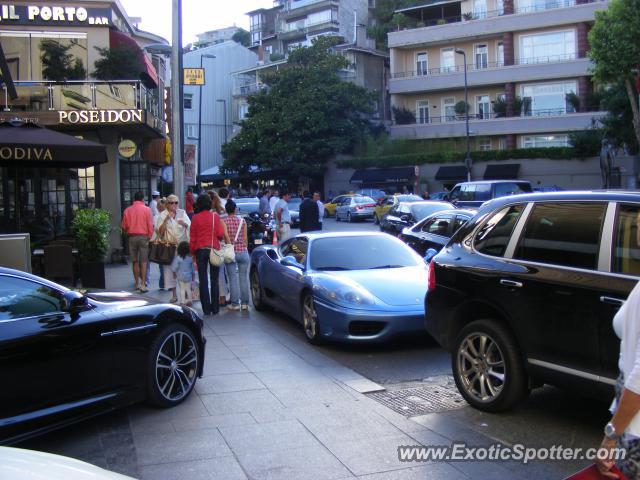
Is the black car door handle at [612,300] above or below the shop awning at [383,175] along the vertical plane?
below

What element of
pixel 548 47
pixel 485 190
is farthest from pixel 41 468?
pixel 548 47

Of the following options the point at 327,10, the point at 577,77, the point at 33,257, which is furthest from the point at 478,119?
the point at 33,257

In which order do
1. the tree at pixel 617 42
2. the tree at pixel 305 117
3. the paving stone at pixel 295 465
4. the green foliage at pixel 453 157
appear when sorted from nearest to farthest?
1. the paving stone at pixel 295 465
2. the tree at pixel 617 42
3. the green foliage at pixel 453 157
4. the tree at pixel 305 117

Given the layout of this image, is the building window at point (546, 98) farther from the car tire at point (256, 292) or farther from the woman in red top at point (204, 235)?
the woman in red top at point (204, 235)

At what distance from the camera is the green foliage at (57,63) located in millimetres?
18484

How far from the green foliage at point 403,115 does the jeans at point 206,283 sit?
4413 cm

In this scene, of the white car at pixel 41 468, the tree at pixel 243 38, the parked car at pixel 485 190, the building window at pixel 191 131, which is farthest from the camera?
the tree at pixel 243 38

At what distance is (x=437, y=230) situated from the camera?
1351cm

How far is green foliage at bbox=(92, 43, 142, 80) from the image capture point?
19031 mm

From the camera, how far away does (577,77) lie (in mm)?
44562

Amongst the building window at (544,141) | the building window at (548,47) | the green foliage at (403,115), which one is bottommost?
the building window at (544,141)

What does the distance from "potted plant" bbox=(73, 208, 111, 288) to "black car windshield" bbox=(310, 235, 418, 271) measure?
4.61m

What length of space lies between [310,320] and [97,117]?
10.4m

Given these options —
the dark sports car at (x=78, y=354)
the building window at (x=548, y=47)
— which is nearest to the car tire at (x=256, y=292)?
the dark sports car at (x=78, y=354)
